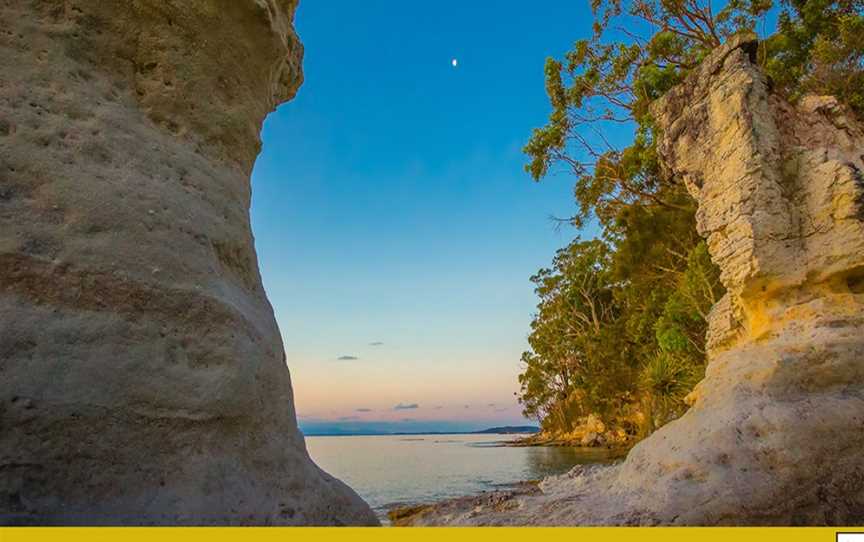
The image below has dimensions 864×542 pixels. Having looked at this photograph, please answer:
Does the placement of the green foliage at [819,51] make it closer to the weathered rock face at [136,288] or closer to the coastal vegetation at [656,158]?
the coastal vegetation at [656,158]

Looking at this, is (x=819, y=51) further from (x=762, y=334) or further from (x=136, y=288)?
(x=136, y=288)

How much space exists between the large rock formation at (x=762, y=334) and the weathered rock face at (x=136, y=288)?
14.1ft

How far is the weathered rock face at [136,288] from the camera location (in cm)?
249

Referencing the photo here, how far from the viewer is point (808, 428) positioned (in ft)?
19.6

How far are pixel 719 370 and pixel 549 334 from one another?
98.5 ft

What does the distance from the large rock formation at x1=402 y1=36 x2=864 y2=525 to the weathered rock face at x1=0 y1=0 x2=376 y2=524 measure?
4.31m

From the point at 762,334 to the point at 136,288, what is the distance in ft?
24.0

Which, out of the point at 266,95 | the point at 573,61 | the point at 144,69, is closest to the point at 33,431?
the point at 144,69

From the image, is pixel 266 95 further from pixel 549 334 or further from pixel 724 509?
pixel 549 334

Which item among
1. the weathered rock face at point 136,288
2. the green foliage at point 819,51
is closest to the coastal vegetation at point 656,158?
the green foliage at point 819,51

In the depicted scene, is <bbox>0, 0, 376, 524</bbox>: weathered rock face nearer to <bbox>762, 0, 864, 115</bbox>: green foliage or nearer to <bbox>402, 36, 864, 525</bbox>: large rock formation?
<bbox>402, 36, 864, 525</bbox>: large rock formation

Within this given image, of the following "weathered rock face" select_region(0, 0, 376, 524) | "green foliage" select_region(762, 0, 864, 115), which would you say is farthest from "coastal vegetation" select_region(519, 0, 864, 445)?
"weathered rock face" select_region(0, 0, 376, 524)

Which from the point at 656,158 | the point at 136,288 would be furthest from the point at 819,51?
the point at 136,288

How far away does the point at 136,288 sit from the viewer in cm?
287
